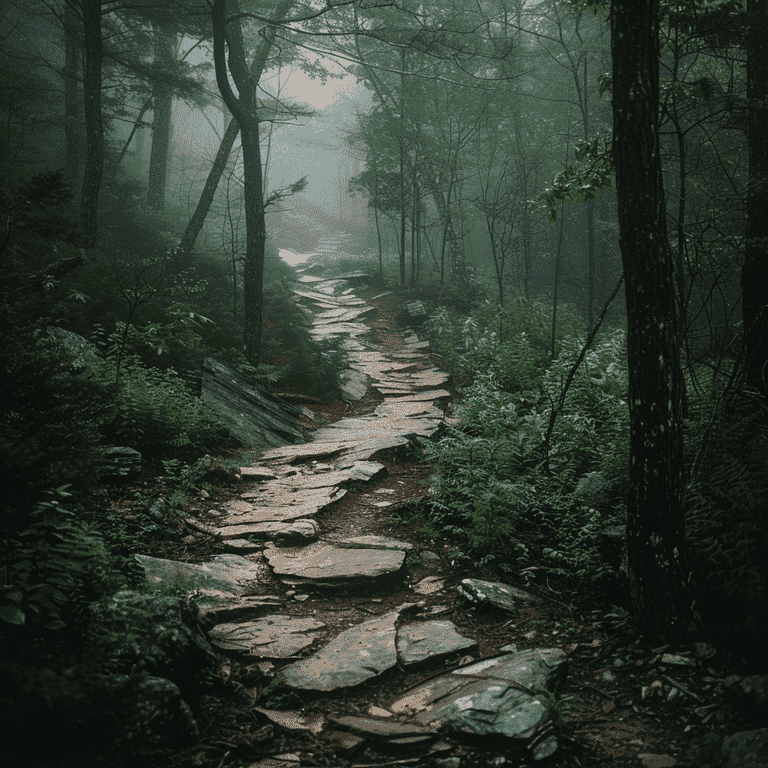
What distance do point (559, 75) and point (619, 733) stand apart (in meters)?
25.8

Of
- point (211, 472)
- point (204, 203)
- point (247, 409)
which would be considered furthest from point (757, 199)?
point (204, 203)

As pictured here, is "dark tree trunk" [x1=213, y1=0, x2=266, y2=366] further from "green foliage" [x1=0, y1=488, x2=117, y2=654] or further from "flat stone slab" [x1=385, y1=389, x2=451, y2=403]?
"green foliage" [x1=0, y1=488, x2=117, y2=654]

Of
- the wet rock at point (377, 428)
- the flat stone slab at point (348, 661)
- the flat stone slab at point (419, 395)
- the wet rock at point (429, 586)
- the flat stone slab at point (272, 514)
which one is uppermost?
the flat stone slab at point (419, 395)

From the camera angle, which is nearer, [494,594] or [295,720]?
[295,720]

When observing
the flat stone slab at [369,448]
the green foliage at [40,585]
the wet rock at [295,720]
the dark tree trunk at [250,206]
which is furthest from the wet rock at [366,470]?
the dark tree trunk at [250,206]

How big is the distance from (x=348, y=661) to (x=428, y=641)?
0.50 metres

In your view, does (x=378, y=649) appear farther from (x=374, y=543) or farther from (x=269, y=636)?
(x=374, y=543)

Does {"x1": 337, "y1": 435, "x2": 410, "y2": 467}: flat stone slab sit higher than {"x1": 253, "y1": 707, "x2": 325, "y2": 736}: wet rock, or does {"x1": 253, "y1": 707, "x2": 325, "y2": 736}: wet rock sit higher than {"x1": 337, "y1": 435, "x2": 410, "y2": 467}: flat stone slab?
{"x1": 337, "y1": 435, "x2": 410, "y2": 467}: flat stone slab

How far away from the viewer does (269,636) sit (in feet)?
10.3

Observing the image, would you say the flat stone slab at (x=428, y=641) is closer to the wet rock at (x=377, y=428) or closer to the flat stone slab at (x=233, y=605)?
the flat stone slab at (x=233, y=605)

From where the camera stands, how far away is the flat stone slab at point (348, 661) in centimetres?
274

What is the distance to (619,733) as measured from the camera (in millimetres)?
2340

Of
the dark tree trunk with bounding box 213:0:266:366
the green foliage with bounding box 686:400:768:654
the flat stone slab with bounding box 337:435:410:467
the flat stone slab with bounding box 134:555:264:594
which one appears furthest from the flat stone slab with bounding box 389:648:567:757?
the dark tree trunk with bounding box 213:0:266:366

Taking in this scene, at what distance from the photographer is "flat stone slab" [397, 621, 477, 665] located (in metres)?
2.96
